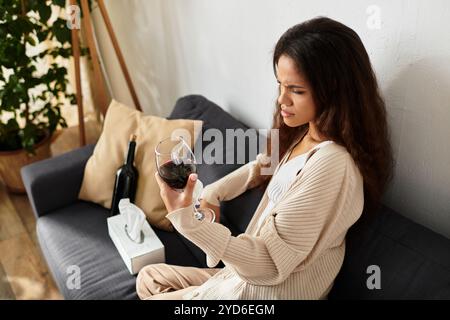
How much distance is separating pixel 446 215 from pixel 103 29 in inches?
93.1

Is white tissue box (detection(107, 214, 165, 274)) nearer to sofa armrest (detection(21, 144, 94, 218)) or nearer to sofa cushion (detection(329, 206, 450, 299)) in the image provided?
sofa armrest (detection(21, 144, 94, 218))

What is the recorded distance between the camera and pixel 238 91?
1904 millimetres

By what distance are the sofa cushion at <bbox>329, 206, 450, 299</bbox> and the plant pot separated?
77.4 inches

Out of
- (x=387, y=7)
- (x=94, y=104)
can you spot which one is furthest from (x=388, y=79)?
(x=94, y=104)

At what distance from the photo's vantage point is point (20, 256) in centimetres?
228

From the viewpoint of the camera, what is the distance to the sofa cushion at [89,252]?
1.57m

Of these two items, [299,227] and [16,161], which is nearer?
[299,227]

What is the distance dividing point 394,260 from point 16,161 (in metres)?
2.16

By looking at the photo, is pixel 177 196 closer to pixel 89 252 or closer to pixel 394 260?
pixel 394 260

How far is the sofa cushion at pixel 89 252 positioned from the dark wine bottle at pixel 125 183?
110 mm

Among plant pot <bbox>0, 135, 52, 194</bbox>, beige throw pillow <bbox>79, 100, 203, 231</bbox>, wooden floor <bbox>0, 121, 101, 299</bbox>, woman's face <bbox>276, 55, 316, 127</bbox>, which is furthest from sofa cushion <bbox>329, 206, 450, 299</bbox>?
plant pot <bbox>0, 135, 52, 194</bbox>

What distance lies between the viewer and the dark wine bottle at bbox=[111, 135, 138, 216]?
1816 millimetres

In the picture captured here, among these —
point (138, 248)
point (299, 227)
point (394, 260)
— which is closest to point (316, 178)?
point (299, 227)

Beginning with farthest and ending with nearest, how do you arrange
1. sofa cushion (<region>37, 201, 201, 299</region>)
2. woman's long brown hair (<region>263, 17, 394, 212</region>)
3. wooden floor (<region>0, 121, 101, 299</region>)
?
wooden floor (<region>0, 121, 101, 299</region>) → sofa cushion (<region>37, 201, 201, 299</region>) → woman's long brown hair (<region>263, 17, 394, 212</region>)
